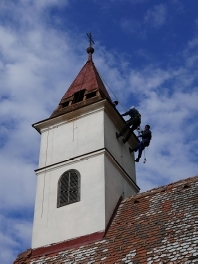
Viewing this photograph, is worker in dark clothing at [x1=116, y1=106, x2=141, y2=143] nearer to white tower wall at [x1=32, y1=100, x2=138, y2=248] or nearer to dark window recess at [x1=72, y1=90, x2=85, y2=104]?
white tower wall at [x1=32, y1=100, x2=138, y2=248]

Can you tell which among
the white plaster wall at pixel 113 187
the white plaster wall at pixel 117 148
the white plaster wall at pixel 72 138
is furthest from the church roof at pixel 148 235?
the white plaster wall at pixel 72 138

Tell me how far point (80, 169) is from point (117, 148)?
1.80 metres

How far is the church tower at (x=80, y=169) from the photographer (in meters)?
14.9

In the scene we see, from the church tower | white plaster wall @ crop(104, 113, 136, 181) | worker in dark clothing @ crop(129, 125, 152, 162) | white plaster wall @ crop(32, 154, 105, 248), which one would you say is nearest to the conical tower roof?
the church tower

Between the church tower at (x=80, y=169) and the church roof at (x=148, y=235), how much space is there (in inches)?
18.4

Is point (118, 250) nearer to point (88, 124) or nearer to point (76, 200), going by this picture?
point (76, 200)

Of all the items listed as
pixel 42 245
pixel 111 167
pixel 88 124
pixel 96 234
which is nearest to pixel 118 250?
pixel 96 234

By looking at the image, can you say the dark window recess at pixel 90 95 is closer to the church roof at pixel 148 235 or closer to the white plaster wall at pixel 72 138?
the white plaster wall at pixel 72 138

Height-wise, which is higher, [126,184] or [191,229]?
[126,184]

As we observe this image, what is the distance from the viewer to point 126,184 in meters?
17.0

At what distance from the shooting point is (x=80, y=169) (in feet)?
53.1

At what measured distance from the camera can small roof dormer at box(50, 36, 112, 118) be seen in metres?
18.2

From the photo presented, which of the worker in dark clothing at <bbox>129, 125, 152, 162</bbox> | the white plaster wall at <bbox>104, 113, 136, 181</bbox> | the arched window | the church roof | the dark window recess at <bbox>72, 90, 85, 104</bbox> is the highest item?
the dark window recess at <bbox>72, 90, 85, 104</bbox>

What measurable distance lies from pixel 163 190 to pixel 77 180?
107 inches
